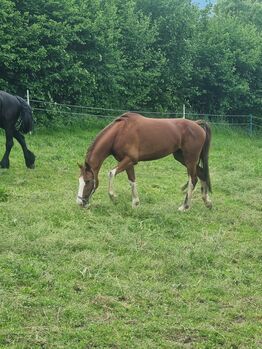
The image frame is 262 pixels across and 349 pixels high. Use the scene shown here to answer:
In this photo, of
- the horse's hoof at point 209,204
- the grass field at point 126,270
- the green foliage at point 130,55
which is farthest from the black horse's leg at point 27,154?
the green foliage at point 130,55

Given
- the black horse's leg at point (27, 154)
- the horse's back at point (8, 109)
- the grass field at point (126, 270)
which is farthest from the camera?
the black horse's leg at point (27, 154)

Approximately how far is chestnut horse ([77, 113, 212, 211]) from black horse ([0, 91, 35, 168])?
315 cm

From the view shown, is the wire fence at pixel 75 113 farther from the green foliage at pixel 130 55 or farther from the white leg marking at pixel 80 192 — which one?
the white leg marking at pixel 80 192

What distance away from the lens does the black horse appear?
35.2ft

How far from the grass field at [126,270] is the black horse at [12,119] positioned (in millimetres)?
1337

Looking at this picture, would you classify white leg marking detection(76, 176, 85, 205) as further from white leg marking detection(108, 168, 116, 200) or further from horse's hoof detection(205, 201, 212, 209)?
horse's hoof detection(205, 201, 212, 209)

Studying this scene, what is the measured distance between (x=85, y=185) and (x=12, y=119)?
367 cm

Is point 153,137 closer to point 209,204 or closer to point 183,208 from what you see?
point 183,208

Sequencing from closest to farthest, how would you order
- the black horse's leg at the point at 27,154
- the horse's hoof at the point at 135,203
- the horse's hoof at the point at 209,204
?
the horse's hoof at the point at 135,203 → the horse's hoof at the point at 209,204 → the black horse's leg at the point at 27,154

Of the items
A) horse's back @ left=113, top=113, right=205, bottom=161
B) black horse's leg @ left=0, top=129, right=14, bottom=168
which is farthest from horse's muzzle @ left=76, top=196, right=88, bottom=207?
black horse's leg @ left=0, top=129, right=14, bottom=168

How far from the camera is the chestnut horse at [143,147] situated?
816cm


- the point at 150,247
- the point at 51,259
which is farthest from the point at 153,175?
the point at 51,259

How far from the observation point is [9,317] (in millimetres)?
4180

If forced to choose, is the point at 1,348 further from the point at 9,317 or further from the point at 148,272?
the point at 148,272
